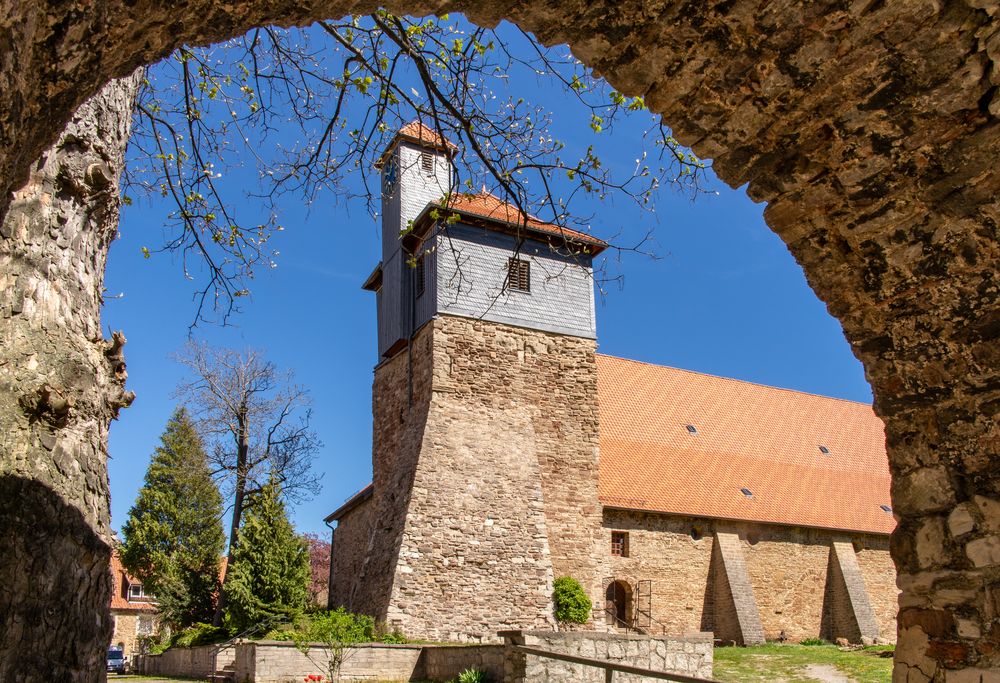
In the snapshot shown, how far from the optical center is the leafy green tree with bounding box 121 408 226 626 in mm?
28094

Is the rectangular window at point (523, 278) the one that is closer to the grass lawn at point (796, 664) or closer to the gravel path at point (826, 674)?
the grass lawn at point (796, 664)

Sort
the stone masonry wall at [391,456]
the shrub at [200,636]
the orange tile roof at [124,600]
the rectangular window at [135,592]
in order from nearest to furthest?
the stone masonry wall at [391,456], the shrub at [200,636], the orange tile roof at [124,600], the rectangular window at [135,592]

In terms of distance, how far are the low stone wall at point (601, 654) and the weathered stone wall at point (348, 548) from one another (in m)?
9.69

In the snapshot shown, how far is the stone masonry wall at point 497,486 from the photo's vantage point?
54.1 ft

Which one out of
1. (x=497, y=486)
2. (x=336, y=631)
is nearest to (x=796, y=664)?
(x=497, y=486)

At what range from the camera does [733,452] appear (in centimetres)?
2377

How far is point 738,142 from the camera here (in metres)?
3.63

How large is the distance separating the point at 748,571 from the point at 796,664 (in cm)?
494

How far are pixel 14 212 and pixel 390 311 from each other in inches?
694

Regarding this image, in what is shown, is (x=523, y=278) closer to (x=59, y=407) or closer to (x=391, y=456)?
(x=391, y=456)

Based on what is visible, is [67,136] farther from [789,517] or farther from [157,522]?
[157,522]

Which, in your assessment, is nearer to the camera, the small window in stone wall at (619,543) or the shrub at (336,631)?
the shrub at (336,631)

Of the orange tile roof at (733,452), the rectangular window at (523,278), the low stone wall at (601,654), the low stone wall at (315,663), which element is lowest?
the low stone wall at (315,663)

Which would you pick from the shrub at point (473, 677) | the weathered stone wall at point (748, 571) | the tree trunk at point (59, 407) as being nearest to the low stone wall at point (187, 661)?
the shrub at point (473, 677)
